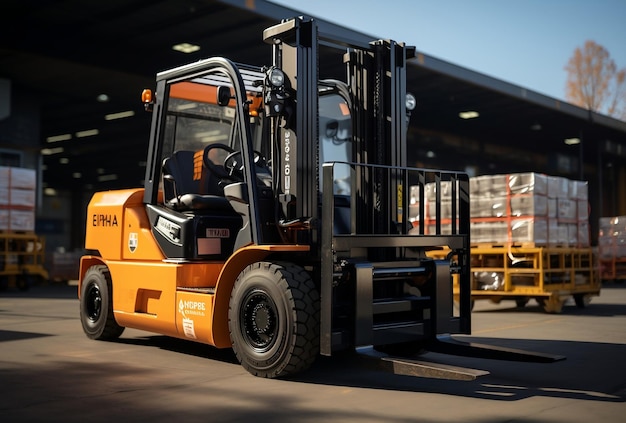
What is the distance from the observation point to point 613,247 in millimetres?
21141

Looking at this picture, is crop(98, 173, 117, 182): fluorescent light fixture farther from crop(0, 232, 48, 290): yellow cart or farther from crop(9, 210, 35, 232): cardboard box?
crop(9, 210, 35, 232): cardboard box

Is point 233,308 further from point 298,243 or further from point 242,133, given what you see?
point 242,133

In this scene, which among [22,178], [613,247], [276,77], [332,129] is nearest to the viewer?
[276,77]

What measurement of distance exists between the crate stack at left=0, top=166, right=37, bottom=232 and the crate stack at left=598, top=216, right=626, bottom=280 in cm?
1521

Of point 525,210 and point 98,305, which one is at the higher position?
point 525,210

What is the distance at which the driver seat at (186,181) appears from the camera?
6.34 metres

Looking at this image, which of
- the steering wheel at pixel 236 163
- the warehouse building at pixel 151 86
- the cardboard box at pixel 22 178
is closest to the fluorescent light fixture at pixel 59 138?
the warehouse building at pixel 151 86

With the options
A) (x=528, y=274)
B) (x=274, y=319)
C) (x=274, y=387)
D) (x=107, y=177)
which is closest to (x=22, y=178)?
(x=528, y=274)

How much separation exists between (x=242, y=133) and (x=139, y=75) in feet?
49.0

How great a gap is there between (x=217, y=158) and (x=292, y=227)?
147cm

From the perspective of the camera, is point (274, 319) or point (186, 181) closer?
point (274, 319)

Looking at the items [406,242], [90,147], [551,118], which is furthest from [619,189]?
[406,242]

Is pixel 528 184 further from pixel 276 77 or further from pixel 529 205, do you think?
pixel 276 77

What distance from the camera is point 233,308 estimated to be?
535 centimetres
